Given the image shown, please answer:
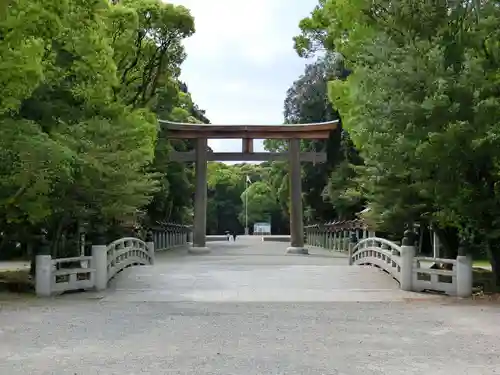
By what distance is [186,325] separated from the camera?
8031mm

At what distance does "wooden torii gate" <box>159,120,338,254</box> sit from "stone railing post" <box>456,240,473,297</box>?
1828 centimetres

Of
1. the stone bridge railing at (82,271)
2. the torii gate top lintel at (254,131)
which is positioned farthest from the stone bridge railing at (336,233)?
the stone bridge railing at (82,271)

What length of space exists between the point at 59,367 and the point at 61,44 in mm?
8160

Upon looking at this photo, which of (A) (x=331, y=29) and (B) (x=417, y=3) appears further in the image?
(A) (x=331, y=29)

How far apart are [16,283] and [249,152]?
1901 centimetres

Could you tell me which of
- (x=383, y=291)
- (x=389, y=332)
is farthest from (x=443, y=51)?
(x=389, y=332)

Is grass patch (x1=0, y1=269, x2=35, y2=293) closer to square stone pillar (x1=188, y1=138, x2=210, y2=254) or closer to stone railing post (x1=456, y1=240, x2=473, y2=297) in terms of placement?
stone railing post (x1=456, y1=240, x2=473, y2=297)

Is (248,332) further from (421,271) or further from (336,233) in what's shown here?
(336,233)

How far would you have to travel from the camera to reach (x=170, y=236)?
3562 cm

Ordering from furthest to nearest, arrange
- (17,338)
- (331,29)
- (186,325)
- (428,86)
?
(331,29)
(428,86)
(186,325)
(17,338)

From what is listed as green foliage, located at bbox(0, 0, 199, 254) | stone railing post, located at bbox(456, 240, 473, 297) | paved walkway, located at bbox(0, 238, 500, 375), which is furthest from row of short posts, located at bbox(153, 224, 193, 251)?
stone railing post, located at bbox(456, 240, 473, 297)

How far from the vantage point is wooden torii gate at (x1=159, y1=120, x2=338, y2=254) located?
1160 inches

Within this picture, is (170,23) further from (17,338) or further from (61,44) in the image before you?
(17,338)

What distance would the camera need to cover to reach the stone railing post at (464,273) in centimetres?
1097
